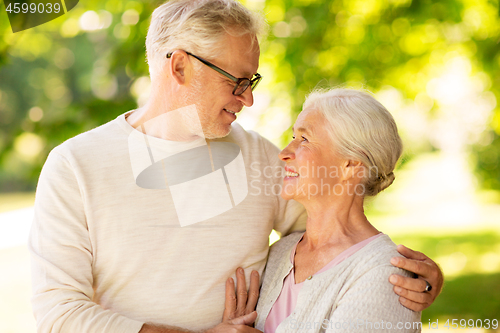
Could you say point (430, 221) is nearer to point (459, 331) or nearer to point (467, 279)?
point (467, 279)

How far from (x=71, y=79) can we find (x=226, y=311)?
50.4 ft

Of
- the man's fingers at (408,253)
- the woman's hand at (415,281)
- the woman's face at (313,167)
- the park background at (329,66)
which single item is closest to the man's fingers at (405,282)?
the woman's hand at (415,281)

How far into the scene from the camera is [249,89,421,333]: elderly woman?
1.82m

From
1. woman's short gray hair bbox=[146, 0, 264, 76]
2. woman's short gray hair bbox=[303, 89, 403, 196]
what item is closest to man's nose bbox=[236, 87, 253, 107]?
woman's short gray hair bbox=[146, 0, 264, 76]

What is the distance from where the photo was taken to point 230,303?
1946mm

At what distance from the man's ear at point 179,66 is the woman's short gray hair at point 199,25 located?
37 mm

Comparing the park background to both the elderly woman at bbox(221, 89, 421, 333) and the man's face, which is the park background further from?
the man's face

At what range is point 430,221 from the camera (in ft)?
33.5

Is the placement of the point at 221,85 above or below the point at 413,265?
above

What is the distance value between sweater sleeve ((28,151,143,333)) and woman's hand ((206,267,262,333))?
0.38 metres

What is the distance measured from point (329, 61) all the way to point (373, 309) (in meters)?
2.44

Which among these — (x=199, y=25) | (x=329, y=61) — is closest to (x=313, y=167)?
(x=199, y=25)

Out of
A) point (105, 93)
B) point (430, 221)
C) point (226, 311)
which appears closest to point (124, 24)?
point (105, 93)

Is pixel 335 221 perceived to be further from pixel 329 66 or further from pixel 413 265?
pixel 329 66
